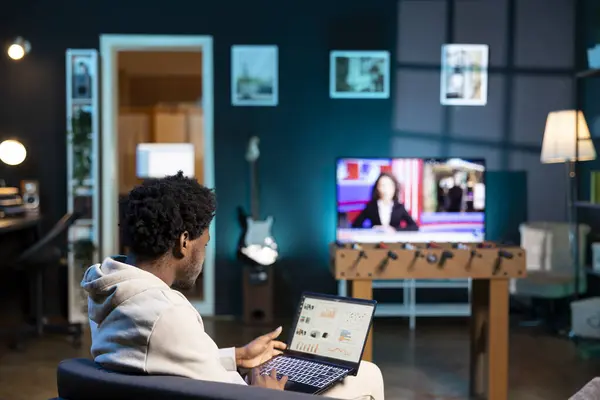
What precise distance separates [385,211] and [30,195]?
302 centimetres

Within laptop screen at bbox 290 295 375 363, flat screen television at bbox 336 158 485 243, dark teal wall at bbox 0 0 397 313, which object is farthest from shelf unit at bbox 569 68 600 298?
laptop screen at bbox 290 295 375 363

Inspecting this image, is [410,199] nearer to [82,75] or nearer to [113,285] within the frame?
[82,75]

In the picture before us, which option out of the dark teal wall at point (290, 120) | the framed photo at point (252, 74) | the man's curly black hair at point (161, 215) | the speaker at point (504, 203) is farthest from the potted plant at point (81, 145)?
the man's curly black hair at point (161, 215)

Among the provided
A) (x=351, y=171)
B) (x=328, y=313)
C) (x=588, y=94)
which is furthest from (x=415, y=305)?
(x=328, y=313)

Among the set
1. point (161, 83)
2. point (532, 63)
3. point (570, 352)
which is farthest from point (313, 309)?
point (161, 83)

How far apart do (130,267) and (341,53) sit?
4.82 m

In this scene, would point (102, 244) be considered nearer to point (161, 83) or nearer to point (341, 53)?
point (341, 53)

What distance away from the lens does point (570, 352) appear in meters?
5.00

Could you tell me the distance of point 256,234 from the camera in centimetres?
586

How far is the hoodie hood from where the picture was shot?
60.1 inches

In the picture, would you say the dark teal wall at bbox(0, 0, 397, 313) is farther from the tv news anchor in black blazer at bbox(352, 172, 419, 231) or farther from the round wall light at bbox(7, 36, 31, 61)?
the round wall light at bbox(7, 36, 31, 61)

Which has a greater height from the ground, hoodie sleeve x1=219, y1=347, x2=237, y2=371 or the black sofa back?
the black sofa back

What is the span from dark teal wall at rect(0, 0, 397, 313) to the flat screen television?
1.57 feet

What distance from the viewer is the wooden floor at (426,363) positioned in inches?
160
